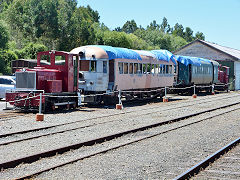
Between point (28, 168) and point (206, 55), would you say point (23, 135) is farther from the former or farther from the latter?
point (206, 55)

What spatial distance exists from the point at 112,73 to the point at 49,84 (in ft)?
16.2

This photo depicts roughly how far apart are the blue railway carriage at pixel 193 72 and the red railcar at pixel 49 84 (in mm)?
15842

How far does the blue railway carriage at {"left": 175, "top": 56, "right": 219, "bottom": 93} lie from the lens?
32.4 metres

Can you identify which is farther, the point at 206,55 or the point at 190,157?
the point at 206,55

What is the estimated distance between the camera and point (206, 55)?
4706 centimetres

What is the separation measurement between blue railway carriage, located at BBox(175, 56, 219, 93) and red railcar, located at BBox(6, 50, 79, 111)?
15.8 meters

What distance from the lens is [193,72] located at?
108ft

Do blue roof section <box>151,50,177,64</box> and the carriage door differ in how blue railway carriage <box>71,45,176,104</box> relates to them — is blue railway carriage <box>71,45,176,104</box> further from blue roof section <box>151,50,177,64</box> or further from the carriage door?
blue roof section <box>151,50,177,64</box>

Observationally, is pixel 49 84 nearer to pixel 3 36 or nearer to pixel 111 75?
pixel 111 75

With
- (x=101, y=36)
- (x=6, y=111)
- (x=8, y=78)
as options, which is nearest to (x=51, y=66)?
(x=6, y=111)

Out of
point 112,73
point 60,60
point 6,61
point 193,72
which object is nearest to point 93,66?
point 112,73

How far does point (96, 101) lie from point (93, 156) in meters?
11.7

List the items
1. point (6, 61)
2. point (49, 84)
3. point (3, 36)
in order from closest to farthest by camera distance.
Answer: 1. point (49, 84)
2. point (6, 61)
3. point (3, 36)

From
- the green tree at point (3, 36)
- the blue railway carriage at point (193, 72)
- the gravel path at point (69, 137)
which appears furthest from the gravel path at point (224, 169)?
the green tree at point (3, 36)
